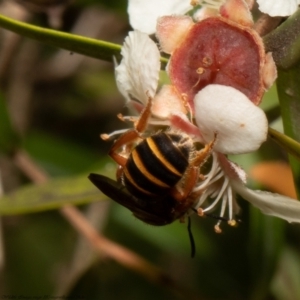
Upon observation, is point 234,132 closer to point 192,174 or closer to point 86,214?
point 192,174

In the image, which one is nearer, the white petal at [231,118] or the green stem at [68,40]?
the white petal at [231,118]

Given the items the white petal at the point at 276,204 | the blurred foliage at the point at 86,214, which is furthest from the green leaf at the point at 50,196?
the white petal at the point at 276,204

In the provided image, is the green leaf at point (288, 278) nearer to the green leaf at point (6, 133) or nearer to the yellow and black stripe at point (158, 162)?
the green leaf at point (6, 133)

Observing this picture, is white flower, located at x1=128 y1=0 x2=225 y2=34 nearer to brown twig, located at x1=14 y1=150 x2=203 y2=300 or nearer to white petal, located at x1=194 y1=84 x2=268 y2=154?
white petal, located at x1=194 y1=84 x2=268 y2=154

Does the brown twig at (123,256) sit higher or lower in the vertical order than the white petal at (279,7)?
lower

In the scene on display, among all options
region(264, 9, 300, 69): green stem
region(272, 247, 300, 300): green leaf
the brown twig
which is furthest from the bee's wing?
region(272, 247, 300, 300): green leaf

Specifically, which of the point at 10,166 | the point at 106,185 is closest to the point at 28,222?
the point at 10,166
